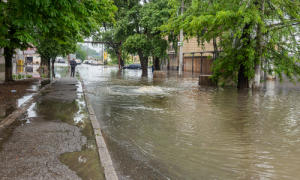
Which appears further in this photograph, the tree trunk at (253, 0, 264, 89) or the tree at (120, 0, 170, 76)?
the tree at (120, 0, 170, 76)

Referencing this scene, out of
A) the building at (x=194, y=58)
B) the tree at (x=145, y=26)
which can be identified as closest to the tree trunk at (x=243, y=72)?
the tree at (x=145, y=26)

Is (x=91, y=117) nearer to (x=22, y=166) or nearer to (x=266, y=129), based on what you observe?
(x=22, y=166)

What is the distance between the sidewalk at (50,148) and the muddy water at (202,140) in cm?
51

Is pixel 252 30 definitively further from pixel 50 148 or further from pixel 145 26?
pixel 145 26

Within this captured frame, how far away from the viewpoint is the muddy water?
4.59 m

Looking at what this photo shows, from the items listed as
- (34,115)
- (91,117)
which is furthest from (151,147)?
(34,115)

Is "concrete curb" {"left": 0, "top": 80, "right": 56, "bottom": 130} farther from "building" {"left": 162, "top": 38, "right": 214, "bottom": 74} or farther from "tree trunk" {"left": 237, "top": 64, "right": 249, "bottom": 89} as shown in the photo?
"building" {"left": 162, "top": 38, "right": 214, "bottom": 74}

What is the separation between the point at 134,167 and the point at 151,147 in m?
1.10

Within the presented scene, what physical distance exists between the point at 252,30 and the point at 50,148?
1280 cm

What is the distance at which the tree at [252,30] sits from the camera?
14.1 m

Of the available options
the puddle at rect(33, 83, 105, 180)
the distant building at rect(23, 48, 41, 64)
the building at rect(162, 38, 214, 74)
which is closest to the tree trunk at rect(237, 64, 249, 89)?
the puddle at rect(33, 83, 105, 180)

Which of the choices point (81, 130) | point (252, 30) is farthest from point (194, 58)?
point (81, 130)

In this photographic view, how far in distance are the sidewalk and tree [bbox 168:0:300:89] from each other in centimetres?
888

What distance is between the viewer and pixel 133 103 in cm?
1126
